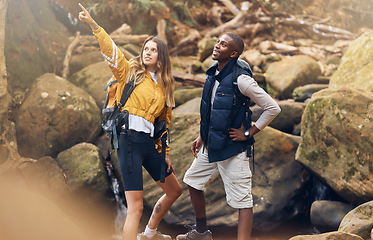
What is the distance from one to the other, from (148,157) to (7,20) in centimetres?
559

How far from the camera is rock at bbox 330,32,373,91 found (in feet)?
22.9

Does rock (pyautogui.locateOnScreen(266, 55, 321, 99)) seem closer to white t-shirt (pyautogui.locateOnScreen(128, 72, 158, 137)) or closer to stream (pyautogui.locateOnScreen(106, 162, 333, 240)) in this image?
stream (pyautogui.locateOnScreen(106, 162, 333, 240))

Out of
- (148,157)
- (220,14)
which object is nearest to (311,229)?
(148,157)

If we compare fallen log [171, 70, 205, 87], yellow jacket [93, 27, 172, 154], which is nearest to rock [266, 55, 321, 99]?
fallen log [171, 70, 205, 87]

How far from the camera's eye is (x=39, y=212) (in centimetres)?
457

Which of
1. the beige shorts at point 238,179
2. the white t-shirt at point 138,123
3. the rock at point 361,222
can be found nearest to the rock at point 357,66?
the rock at point 361,222

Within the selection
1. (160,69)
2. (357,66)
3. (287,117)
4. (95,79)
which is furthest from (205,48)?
(160,69)

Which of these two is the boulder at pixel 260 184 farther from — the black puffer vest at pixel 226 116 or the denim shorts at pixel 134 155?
→ the denim shorts at pixel 134 155

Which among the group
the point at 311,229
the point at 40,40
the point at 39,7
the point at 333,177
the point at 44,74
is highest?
the point at 39,7

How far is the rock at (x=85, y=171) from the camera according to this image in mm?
6254

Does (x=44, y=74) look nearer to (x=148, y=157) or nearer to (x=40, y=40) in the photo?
(x=40, y=40)

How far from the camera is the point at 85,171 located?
6340 mm

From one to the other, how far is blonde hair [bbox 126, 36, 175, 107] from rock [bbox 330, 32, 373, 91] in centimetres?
457

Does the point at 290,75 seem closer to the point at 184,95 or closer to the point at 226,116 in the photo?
the point at 184,95
